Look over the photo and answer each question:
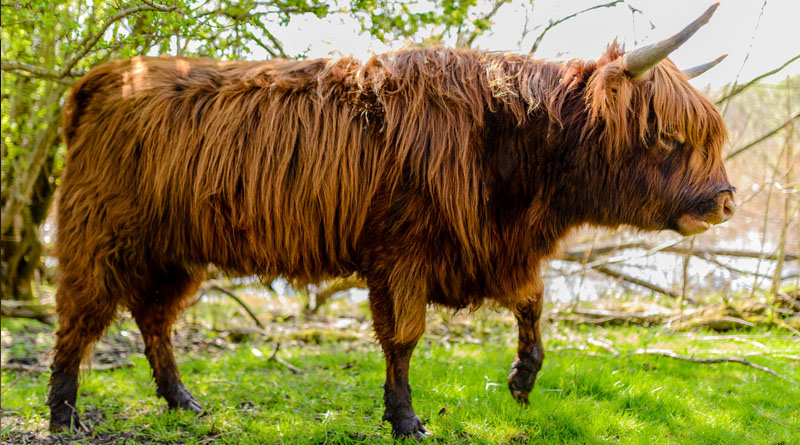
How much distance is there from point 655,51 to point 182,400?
3559 millimetres

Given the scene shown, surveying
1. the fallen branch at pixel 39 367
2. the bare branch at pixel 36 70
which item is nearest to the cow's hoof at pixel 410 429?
the fallen branch at pixel 39 367

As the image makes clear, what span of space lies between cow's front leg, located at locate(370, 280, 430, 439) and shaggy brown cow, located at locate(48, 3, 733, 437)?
0.01 m

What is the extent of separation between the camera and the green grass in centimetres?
368

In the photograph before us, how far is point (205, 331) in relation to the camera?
6.90 meters

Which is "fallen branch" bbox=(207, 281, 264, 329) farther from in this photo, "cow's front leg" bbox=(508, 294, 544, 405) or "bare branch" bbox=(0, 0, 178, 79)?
"cow's front leg" bbox=(508, 294, 544, 405)

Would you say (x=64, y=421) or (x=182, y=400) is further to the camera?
(x=182, y=400)

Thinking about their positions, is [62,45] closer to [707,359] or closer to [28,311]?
[28,311]

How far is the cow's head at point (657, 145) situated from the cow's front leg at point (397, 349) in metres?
1.25

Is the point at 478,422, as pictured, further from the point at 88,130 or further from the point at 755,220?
the point at 755,220

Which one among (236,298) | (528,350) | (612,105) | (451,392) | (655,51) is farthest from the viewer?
(236,298)

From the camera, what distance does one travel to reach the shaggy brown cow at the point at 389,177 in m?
3.46

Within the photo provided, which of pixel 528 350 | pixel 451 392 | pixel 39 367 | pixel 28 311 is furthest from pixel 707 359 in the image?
pixel 28 311

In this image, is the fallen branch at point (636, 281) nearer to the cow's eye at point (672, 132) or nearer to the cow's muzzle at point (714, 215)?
the cow's muzzle at point (714, 215)

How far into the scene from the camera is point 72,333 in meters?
4.07
